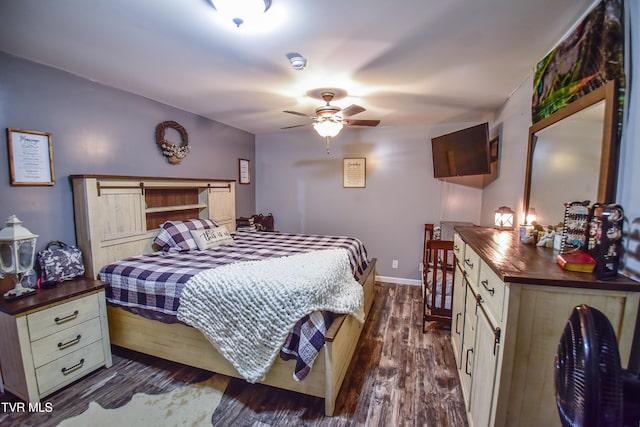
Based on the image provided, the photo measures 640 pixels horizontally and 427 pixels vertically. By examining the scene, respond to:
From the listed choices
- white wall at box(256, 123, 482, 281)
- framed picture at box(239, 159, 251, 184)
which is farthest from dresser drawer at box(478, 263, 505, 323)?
framed picture at box(239, 159, 251, 184)

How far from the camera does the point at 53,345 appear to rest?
1.88 metres

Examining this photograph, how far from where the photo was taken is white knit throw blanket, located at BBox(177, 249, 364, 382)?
5.74 feet

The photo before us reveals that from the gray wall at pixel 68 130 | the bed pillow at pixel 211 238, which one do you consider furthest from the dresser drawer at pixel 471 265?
the gray wall at pixel 68 130

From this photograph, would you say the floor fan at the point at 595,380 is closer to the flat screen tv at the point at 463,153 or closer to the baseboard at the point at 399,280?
the flat screen tv at the point at 463,153

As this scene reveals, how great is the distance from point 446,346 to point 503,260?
5.26 feet

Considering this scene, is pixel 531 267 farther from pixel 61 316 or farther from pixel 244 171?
pixel 244 171

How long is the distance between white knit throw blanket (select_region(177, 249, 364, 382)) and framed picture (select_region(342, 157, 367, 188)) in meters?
2.44

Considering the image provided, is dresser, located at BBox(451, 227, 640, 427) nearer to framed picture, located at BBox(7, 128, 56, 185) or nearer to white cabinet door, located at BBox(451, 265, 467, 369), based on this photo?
white cabinet door, located at BBox(451, 265, 467, 369)

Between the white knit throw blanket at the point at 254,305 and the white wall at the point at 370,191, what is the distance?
2.34 metres

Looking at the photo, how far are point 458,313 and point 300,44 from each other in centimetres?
233

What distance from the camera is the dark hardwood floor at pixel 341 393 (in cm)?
173

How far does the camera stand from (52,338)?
1870mm

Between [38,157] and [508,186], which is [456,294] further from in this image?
[38,157]

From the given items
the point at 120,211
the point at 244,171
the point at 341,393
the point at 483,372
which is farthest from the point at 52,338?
the point at 244,171
